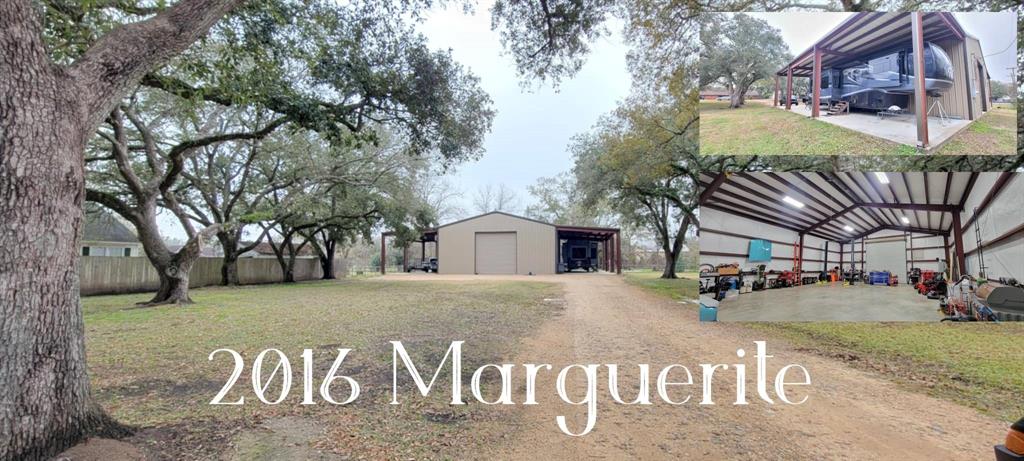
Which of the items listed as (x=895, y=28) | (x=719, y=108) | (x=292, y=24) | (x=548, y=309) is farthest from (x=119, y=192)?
(x=895, y=28)

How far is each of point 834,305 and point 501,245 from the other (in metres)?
18.2

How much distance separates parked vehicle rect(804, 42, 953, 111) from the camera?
4523 mm

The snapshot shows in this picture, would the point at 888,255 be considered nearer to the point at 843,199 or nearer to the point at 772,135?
the point at 843,199

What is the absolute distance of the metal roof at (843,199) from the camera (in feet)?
15.0

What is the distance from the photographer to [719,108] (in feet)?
17.2

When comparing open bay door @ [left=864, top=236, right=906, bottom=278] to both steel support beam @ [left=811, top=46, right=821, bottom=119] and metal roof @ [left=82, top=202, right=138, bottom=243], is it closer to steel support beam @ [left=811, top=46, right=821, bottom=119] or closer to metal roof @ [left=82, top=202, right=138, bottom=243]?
steel support beam @ [left=811, top=46, right=821, bottom=119]

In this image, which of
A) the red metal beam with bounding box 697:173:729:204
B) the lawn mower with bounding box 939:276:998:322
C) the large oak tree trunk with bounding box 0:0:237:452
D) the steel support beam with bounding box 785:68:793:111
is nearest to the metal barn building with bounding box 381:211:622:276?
the red metal beam with bounding box 697:173:729:204

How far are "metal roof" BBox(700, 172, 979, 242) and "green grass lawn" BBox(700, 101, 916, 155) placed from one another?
0.24m

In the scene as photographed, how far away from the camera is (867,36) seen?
4.69 meters

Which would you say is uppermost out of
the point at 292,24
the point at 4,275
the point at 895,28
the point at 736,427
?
the point at 292,24

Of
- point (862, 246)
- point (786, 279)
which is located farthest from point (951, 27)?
point (786, 279)

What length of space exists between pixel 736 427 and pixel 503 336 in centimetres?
298

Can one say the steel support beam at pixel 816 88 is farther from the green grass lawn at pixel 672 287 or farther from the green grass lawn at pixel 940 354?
the green grass lawn at pixel 672 287

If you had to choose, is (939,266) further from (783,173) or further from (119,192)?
(119,192)
